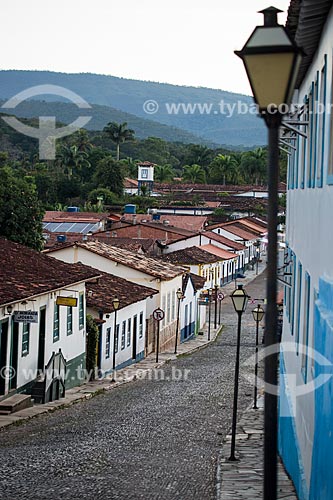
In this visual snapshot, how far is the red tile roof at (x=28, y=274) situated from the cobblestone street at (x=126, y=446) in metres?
2.52

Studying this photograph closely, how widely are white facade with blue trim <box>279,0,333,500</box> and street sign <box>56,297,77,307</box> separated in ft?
25.0

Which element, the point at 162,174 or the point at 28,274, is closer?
the point at 28,274

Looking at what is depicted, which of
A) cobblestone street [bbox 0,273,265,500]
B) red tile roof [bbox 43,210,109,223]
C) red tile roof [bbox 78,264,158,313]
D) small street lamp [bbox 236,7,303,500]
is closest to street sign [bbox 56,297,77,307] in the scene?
cobblestone street [bbox 0,273,265,500]

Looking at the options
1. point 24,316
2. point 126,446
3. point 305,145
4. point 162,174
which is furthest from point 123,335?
point 162,174

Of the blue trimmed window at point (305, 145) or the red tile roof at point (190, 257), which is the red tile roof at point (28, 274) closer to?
the blue trimmed window at point (305, 145)

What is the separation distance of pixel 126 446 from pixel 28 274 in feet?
22.4

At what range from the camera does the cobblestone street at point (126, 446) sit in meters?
11.5

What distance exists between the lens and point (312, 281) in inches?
368

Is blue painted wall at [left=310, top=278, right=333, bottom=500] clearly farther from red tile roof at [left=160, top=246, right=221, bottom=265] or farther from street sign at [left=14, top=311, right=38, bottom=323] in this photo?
red tile roof at [left=160, top=246, right=221, bottom=265]

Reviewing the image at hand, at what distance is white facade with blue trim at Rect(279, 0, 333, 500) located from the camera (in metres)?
7.14

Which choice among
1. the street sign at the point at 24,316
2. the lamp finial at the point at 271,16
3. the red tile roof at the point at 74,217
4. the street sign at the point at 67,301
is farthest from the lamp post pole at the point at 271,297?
the red tile roof at the point at 74,217

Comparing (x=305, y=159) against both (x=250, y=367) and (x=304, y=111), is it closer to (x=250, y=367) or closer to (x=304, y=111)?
(x=304, y=111)

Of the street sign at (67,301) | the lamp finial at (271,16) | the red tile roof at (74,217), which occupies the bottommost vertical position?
the red tile roof at (74,217)

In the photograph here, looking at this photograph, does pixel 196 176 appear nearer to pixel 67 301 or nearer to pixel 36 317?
pixel 67 301
